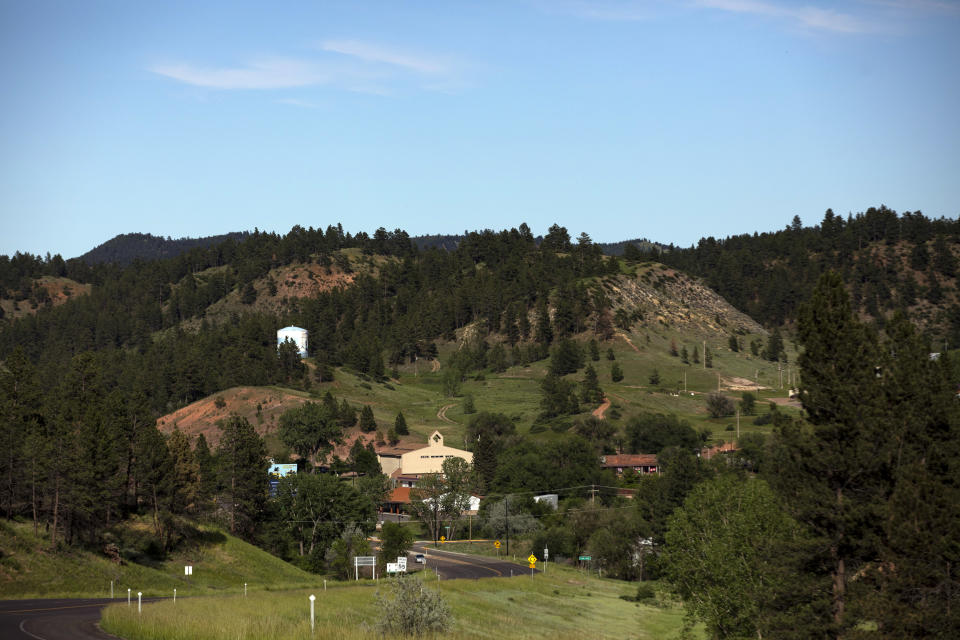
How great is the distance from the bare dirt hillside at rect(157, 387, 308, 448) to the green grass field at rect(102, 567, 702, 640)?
86.4 meters

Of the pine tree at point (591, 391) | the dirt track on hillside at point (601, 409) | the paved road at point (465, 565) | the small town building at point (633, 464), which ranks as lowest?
the paved road at point (465, 565)

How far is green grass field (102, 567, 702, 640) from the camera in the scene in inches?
1368

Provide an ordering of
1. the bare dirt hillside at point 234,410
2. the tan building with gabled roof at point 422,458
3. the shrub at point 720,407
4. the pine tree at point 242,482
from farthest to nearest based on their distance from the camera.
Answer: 1. the shrub at point 720,407
2. the bare dirt hillside at point 234,410
3. the tan building with gabled roof at point 422,458
4. the pine tree at point 242,482

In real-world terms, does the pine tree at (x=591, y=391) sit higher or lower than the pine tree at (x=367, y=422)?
higher

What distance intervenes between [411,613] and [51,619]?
16.2 metres

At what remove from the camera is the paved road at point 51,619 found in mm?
35312

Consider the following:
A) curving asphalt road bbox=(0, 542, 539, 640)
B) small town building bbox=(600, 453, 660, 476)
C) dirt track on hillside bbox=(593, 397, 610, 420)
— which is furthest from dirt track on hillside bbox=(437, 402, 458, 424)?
curving asphalt road bbox=(0, 542, 539, 640)

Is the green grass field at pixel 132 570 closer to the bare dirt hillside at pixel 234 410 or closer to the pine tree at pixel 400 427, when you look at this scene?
the pine tree at pixel 400 427

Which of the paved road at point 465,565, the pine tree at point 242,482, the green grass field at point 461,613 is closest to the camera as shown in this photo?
the green grass field at point 461,613

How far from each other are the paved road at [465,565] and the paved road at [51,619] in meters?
34.9

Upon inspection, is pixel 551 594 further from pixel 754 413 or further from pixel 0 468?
pixel 754 413

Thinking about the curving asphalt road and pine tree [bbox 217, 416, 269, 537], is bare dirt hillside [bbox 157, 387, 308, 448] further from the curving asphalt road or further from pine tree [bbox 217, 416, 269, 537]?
the curving asphalt road

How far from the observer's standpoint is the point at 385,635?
35.7 metres

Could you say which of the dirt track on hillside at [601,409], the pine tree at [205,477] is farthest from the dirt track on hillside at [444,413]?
the pine tree at [205,477]
